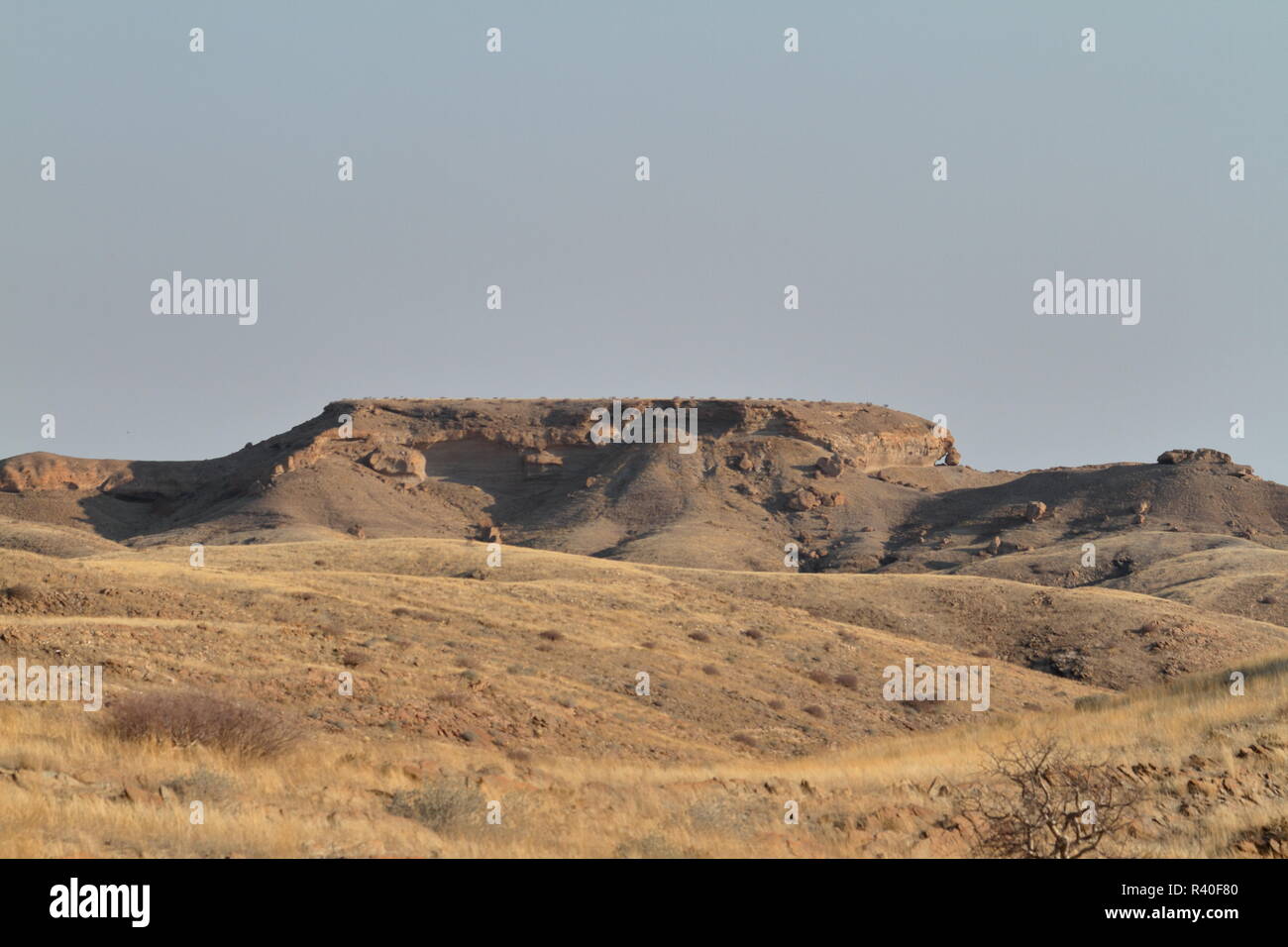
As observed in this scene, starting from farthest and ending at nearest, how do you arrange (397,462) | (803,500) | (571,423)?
(571,423)
(397,462)
(803,500)

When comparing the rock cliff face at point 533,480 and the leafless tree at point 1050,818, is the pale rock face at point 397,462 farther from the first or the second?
the leafless tree at point 1050,818

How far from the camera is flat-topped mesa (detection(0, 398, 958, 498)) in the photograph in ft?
348

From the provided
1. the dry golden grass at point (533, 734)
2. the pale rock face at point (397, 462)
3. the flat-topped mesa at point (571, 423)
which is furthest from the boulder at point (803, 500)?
the dry golden grass at point (533, 734)

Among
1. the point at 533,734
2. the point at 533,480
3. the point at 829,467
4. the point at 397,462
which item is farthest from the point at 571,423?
the point at 533,734

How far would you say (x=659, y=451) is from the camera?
11038 cm

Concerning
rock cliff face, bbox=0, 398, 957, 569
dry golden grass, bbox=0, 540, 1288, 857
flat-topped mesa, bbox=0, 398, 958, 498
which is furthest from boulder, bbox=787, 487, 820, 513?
dry golden grass, bbox=0, 540, 1288, 857

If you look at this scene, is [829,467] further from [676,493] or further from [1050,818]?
[1050,818]

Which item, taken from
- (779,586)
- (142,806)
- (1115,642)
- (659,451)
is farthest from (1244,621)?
(659,451)

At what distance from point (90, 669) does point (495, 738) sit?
22.3ft

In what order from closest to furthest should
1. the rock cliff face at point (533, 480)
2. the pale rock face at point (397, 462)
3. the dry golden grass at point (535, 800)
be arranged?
1. the dry golden grass at point (535, 800)
2. the rock cliff face at point (533, 480)
3. the pale rock face at point (397, 462)

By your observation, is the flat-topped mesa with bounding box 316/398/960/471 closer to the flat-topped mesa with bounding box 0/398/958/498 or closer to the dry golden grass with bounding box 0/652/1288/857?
the flat-topped mesa with bounding box 0/398/958/498

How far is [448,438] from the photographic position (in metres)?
115

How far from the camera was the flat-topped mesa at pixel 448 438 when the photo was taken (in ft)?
348

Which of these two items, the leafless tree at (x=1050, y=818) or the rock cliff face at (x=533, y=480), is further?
the rock cliff face at (x=533, y=480)
